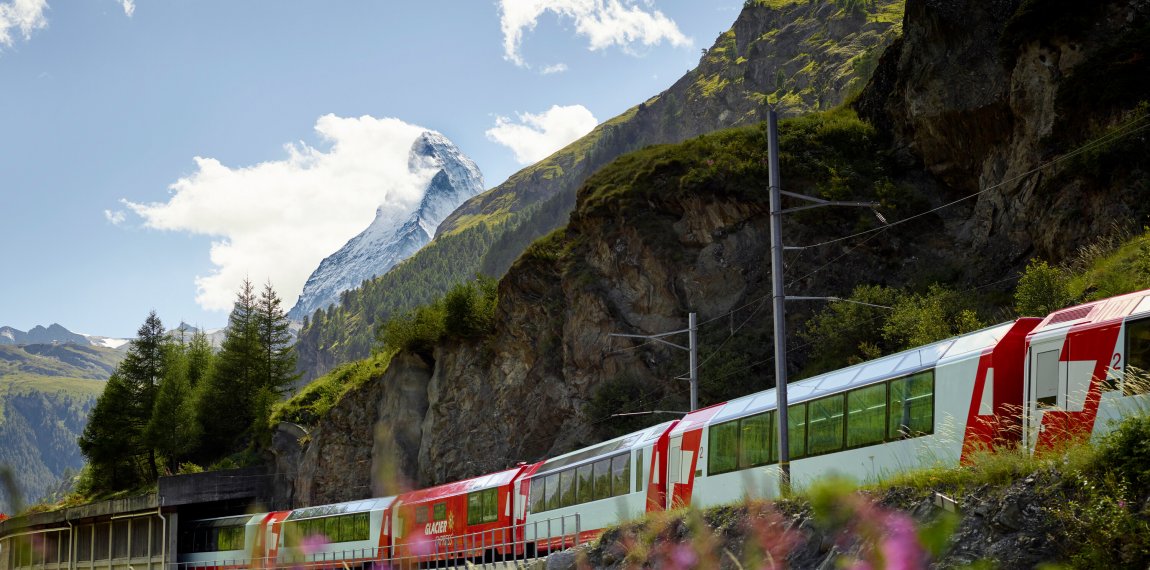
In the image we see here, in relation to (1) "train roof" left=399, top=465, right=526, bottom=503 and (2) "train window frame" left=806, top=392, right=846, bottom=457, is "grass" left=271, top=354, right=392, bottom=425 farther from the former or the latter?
(2) "train window frame" left=806, top=392, right=846, bottom=457

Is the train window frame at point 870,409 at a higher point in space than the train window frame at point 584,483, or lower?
higher

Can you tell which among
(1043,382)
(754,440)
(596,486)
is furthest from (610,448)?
(1043,382)

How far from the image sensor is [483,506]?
34312 mm

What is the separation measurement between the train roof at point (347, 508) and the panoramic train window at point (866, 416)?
24884 millimetres

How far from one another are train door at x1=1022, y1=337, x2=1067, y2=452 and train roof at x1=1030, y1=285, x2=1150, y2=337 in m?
0.30

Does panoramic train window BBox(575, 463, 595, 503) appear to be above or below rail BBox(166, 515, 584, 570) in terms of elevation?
above

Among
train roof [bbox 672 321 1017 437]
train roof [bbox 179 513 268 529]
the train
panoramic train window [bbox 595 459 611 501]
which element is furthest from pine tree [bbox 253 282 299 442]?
train roof [bbox 672 321 1017 437]

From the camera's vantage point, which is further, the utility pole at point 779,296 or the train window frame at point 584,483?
the train window frame at point 584,483

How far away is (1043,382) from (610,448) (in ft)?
47.1

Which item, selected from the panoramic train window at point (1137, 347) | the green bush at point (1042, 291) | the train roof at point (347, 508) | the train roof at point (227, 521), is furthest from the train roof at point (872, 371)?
the train roof at point (227, 521)

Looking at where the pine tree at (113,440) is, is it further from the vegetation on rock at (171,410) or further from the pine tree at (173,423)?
the pine tree at (173,423)

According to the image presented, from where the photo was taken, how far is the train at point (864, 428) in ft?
48.8

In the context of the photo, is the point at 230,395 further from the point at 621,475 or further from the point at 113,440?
the point at 621,475

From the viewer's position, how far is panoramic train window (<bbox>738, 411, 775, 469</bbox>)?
22.1 metres
